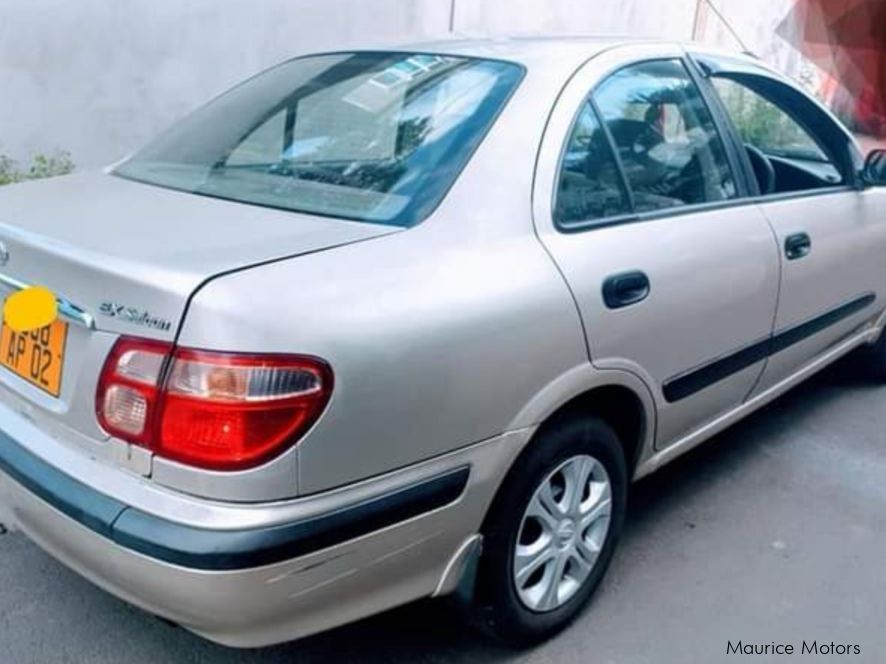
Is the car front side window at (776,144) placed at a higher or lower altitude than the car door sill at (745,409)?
higher

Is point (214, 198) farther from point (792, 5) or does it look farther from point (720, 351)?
point (792, 5)

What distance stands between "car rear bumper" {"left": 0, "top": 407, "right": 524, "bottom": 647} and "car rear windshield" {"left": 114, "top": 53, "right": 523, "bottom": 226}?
25.7 inches

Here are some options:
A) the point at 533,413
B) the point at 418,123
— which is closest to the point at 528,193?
the point at 418,123

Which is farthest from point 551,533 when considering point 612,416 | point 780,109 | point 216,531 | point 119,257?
point 780,109

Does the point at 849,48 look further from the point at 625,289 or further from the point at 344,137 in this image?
the point at 344,137

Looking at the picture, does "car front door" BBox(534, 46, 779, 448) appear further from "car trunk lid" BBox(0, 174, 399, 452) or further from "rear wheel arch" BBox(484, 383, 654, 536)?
"car trunk lid" BBox(0, 174, 399, 452)

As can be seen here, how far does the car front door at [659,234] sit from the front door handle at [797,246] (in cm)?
10

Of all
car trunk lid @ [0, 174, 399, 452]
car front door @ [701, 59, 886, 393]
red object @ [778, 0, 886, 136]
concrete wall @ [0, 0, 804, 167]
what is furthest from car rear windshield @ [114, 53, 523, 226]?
red object @ [778, 0, 886, 136]

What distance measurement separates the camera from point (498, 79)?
98.9 inches

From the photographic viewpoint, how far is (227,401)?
176 cm

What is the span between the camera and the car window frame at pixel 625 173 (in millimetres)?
2418

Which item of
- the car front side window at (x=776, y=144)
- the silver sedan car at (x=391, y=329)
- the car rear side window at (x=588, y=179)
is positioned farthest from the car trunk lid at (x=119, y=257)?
the car front side window at (x=776, y=144)

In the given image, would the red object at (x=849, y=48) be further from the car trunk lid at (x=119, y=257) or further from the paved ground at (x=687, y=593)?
the car trunk lid at (x=119, y=257)

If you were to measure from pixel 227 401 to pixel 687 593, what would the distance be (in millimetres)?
1693
